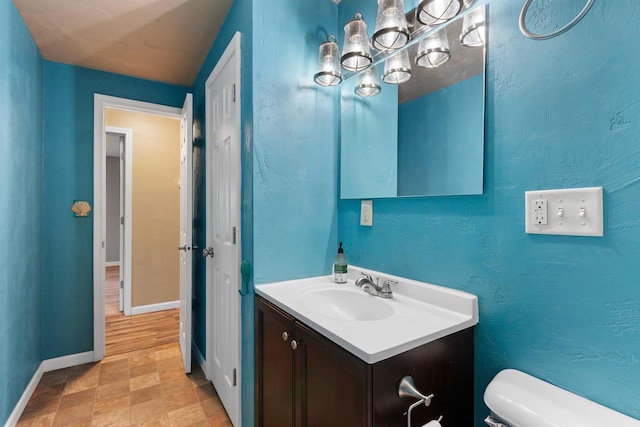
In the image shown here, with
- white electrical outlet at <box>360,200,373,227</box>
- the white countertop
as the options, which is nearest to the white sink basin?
the white countertop

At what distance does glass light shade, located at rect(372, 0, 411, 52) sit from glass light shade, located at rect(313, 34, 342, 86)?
28 cm

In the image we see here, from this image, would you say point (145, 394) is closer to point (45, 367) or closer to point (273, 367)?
point (45, 367)

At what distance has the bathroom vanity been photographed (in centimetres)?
80

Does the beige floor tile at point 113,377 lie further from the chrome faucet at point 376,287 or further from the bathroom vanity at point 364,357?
the chrome faucet at point 376,287

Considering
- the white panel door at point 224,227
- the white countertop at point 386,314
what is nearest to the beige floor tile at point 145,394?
the white panel door at point 224,227

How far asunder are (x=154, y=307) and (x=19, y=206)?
209 centimetres

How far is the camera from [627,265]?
2.35 ft

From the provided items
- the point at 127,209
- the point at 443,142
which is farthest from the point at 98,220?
the point at 443,142

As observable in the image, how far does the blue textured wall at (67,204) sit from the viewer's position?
2.35 m

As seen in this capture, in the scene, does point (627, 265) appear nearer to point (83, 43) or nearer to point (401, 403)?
point (401, 403)

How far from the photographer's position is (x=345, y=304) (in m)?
1.37

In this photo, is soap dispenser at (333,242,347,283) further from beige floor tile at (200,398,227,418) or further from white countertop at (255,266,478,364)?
beige floor tile at (200,398,227,418)

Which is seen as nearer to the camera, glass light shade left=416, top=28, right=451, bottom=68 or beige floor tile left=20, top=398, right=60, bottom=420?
glass light shade left=416, top=28, right=451, bottom=68

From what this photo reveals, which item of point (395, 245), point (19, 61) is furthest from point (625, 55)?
point (19, 61)
